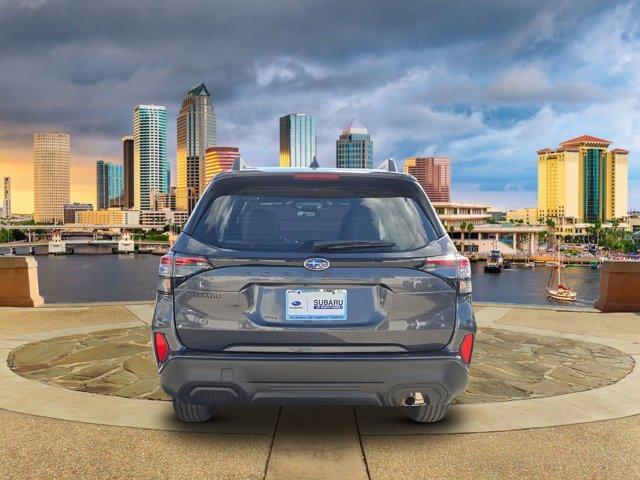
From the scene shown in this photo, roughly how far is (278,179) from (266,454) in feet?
5.97

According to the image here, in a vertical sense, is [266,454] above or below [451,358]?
below

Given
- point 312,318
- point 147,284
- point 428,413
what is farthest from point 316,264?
point 147,284

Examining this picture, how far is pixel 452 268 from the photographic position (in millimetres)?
3662

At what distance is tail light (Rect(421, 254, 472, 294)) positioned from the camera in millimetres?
3619

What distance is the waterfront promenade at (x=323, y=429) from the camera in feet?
12.3

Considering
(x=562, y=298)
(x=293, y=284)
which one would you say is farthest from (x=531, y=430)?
(x=562, y=298)

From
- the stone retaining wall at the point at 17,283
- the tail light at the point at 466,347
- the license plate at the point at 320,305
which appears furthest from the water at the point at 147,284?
the tail light at the point at 466,347

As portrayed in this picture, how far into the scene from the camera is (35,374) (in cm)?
617

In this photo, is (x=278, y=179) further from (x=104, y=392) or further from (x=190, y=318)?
(x=104, y=392)

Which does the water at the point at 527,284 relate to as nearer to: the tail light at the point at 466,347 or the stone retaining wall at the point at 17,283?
the stone retaining wall at the point at 17,283

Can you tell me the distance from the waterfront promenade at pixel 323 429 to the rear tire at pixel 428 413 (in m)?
0.07

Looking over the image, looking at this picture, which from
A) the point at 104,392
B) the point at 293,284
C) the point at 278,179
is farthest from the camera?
the point at 104,392

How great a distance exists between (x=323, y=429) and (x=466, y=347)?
1343mm

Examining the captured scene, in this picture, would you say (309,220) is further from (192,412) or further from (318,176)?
(192,412)
